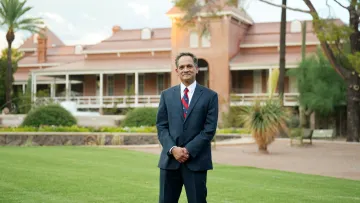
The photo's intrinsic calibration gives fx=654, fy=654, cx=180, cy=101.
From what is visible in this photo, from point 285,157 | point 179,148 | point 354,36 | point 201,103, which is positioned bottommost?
point 285,157

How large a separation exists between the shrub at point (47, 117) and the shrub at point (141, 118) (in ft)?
10.8

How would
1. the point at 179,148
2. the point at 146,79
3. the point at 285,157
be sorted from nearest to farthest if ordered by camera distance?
the point at 179,148 < the point at 285,157 < the point at 146,79

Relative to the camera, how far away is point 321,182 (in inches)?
496

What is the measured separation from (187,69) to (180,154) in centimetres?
82

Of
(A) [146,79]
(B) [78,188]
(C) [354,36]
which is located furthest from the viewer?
(A) [146,79]

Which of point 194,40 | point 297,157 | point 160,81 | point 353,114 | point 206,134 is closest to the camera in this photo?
point 206,134

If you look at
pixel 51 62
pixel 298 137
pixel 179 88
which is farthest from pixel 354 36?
pixel 51 62

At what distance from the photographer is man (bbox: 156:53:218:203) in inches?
231

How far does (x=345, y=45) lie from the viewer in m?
30.7

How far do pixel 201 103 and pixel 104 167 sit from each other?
27.8 ft

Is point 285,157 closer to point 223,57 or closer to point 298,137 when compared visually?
point 298,137

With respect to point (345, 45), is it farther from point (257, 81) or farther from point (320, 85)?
point (257, 81)

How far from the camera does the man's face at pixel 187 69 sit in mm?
6055

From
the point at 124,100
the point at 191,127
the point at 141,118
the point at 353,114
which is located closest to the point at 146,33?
the point at 124,100
